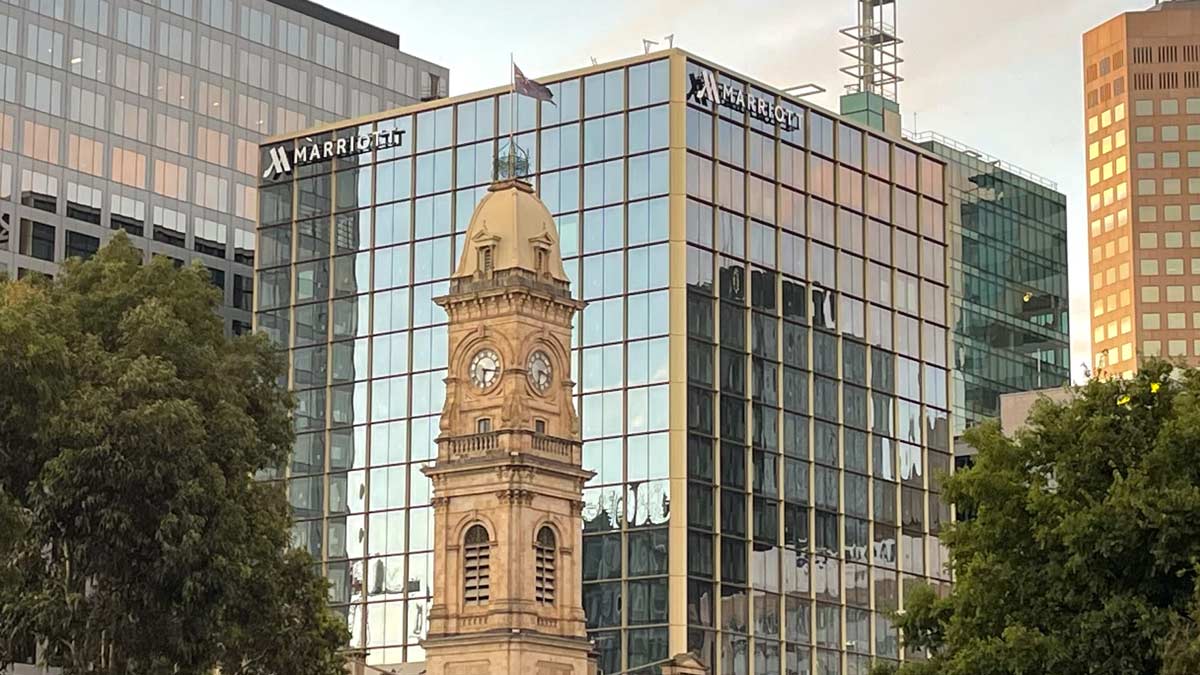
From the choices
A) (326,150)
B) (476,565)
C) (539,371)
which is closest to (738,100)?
(326,150)

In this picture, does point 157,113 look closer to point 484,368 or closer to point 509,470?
point 484,368

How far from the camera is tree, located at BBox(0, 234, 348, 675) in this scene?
66.6 m

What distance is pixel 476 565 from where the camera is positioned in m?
107

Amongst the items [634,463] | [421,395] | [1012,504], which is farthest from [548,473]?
[1012,504]

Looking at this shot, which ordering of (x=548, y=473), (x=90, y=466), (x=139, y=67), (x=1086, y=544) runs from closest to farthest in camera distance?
(x=1086, y=544), (x=90, y=466), (x=548, y=473), (x=139, y=67)

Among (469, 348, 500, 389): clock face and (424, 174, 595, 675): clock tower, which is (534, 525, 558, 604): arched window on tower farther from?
(469, 348, 500, 389): clock face

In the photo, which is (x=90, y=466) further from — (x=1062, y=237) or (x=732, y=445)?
(x=1062, y=237)

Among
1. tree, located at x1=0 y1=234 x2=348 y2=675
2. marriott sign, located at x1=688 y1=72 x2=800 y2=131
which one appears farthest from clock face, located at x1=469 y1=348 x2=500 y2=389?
tree, located at x1=0 y1=234 x2=348 y2=675

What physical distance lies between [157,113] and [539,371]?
84.4 m

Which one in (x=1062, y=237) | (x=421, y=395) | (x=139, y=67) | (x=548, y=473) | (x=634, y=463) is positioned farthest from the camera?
(x=139, y=67)

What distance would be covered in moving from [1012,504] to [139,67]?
439 ft

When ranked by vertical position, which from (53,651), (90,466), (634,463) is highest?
(634,463)

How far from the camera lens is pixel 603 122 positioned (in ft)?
439

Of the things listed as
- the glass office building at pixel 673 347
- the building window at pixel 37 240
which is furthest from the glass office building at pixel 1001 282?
the building window at pixel 37 240
